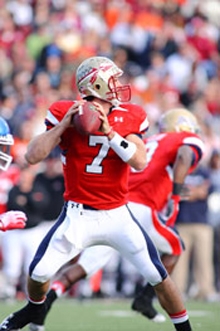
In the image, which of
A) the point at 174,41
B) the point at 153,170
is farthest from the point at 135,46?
the point at 153,170

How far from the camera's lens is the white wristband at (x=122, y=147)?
5727mm

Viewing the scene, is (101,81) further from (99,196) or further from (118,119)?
(99,196)

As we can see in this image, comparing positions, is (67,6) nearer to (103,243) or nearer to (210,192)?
(210,192)

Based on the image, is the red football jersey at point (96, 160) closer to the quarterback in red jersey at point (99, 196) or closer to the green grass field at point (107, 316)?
the quarterback in red jersey at point (99, 196)

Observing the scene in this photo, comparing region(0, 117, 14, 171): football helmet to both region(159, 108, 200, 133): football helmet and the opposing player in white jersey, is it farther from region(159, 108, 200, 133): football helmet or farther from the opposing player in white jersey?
region(159, 108, 200, 133): football helmet

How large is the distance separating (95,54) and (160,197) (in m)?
6.45

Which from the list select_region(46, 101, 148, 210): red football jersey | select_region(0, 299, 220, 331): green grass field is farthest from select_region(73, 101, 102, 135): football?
A: select_region(0, 299, 220, 331): green grass field

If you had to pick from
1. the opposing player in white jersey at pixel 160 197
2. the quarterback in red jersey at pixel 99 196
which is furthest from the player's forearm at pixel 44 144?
the opposing player in white jersey at pixel 160 197

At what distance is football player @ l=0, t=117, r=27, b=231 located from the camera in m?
5.81

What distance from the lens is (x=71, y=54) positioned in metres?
13.6

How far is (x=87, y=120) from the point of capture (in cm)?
559

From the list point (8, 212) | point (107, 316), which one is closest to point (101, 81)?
point (8, 212)

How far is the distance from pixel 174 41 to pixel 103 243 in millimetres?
8926

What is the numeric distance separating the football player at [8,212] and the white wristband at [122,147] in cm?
62
